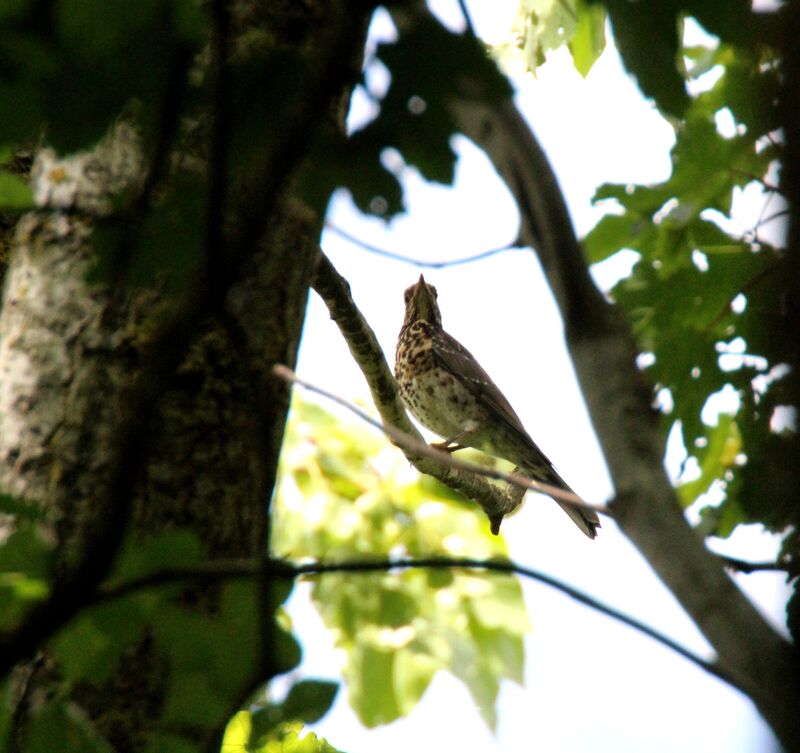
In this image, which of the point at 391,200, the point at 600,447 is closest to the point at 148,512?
the point at 391,200

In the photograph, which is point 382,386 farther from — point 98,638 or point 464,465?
point 98,638

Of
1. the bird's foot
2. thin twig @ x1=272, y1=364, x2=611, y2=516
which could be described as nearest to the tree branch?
thin twig @ x1=272, y1=364, x2=611, y2=516

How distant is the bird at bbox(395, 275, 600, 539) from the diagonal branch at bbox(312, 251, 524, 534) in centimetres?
78

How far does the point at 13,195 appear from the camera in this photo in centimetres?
183

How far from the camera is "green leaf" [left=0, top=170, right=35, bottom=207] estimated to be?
5.96 ft

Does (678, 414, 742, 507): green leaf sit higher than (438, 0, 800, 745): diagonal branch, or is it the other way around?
(678, 414, 742, 507): green leaf

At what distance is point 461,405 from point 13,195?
179 inches

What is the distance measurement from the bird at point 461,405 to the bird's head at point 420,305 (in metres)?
0.37

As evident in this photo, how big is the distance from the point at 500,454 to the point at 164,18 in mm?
4997

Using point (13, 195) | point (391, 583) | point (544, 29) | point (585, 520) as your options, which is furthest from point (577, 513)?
point (13, 195)

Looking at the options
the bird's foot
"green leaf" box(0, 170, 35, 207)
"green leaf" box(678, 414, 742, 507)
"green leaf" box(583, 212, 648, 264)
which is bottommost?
"green leaf" box(678, 414, 742, 507)

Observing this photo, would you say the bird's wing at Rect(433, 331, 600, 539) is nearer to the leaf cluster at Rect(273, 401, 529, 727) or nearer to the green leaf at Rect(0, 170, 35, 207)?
the leaf cluster at Rect(273, 401, 529, 727)

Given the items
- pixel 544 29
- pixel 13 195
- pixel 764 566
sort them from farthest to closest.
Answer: pixel 544 29
pixel 13 195
pixel 764 566

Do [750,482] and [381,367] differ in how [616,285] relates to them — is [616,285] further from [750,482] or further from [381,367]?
[381,367]
